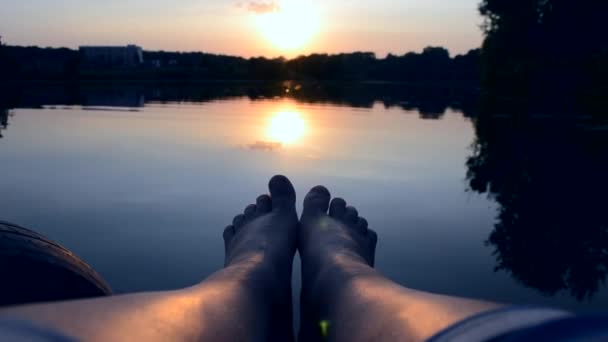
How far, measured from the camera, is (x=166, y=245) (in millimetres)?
2354

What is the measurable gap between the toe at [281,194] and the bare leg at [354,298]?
12cm

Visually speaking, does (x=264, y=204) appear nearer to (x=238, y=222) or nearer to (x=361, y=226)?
(x=238, y=222)

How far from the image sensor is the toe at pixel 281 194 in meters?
2.71

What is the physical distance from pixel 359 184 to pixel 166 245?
1571mm

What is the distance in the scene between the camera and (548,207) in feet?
9.85

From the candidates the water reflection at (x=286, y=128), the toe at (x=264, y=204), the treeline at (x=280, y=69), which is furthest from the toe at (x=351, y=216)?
the treeline at (x=280, y=69)

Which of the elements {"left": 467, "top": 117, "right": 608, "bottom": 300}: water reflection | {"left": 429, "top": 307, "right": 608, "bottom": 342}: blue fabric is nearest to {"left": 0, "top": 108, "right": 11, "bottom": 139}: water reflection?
{"left": 467, "top": 117, "right": 608, "bottom": 300}: water reflection

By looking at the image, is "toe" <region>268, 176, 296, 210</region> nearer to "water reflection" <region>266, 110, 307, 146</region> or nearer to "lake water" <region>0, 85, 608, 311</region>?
"lake water" <region>0, 85, 608, 311</region>

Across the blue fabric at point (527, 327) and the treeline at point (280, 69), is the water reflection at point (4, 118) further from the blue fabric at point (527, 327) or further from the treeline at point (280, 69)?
the treeline at point (280, 69)

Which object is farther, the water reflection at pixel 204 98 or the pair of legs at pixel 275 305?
the water reflection at pixel 204 98

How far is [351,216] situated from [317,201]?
0.76 feet

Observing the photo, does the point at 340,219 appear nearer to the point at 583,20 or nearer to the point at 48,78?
the point at 583,20

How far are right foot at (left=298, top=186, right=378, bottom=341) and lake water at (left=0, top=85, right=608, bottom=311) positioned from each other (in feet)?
0.48

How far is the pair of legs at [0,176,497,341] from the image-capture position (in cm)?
89
